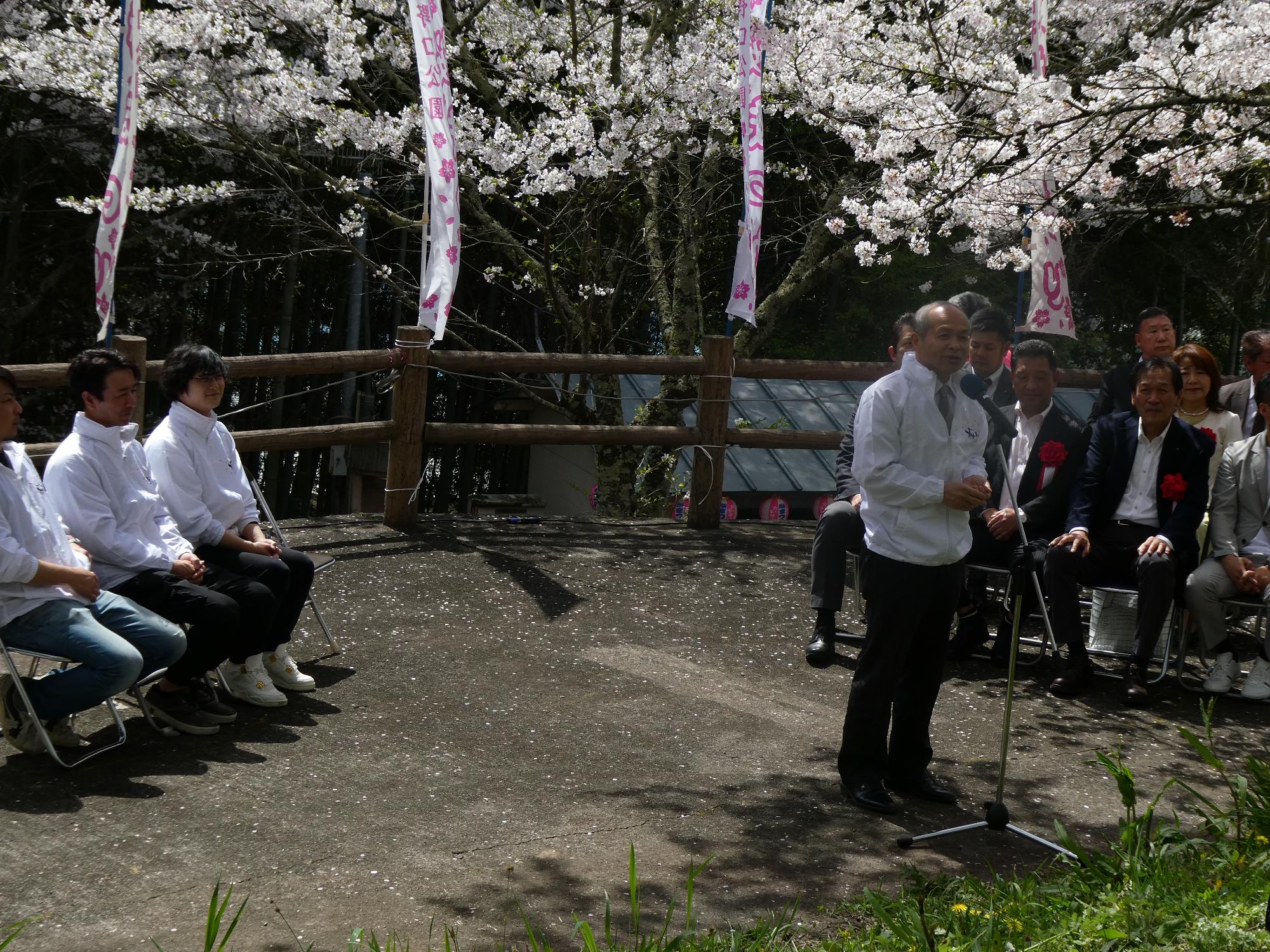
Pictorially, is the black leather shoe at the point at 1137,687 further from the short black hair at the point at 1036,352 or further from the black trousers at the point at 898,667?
the black trousers at the point at 898,667

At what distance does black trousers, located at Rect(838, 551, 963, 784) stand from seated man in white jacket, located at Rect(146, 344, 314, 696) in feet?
7.72

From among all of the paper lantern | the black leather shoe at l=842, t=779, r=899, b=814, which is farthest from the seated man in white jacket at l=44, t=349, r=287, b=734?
the paper lantern

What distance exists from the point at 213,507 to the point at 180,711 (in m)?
0.95

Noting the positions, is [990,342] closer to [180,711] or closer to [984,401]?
[984,401]

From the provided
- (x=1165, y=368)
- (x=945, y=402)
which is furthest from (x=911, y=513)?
(x=1165, y=368)

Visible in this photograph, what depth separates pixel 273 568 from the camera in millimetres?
5422

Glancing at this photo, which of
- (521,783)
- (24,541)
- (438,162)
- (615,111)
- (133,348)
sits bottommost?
(521,783)

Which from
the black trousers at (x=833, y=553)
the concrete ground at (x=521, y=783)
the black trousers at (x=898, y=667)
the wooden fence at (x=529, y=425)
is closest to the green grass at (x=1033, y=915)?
the concrete ground at (x=521, y=783)

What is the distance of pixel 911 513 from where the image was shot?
4332mm

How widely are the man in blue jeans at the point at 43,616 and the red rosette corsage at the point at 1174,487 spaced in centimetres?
443

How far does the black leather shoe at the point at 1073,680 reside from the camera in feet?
19.3

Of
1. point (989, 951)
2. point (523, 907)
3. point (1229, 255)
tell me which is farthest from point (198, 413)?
point (1229, 255)

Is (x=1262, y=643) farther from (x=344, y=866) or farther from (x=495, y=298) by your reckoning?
(x=495, y=298)

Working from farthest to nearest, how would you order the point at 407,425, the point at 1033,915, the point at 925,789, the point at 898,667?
the point at 407,425
the point at 925,789
the point at 898,667
the point at 1033,915
